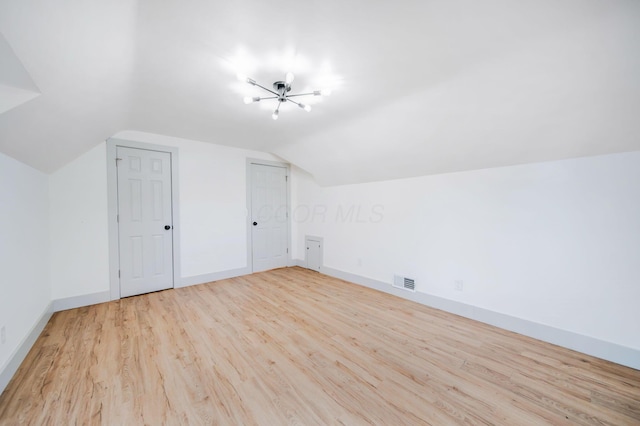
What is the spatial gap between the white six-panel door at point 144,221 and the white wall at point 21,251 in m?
0.75

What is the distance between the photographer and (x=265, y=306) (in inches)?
123

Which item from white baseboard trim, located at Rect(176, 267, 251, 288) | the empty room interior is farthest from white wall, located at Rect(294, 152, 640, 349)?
white baseboard trim, located at Rect(176, 267, 251, 288)

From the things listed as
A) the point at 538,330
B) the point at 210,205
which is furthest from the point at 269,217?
the point at 538,330

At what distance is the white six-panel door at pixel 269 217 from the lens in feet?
15.3

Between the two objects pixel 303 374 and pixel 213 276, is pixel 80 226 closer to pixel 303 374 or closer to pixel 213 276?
pixel 213 276

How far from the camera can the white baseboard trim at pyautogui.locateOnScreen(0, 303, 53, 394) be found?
1.70 metres

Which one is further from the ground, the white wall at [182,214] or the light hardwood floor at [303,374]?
the white wall at [182,214]

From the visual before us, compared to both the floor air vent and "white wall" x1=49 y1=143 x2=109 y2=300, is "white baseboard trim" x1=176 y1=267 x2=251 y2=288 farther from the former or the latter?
the floor air vent

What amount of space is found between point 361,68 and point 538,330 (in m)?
2.99

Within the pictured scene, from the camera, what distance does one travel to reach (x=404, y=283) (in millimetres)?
3402

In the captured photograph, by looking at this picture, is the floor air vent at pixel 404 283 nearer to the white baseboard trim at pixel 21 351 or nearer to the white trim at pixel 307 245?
the white trim at pixel 307 245

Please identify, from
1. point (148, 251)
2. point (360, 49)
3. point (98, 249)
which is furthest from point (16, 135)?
point (360, 49)

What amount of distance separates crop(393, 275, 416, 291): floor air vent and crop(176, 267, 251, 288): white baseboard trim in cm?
275

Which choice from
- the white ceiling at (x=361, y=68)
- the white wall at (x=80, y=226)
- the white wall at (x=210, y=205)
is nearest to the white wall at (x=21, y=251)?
the white wall at (x=80, y=226)
